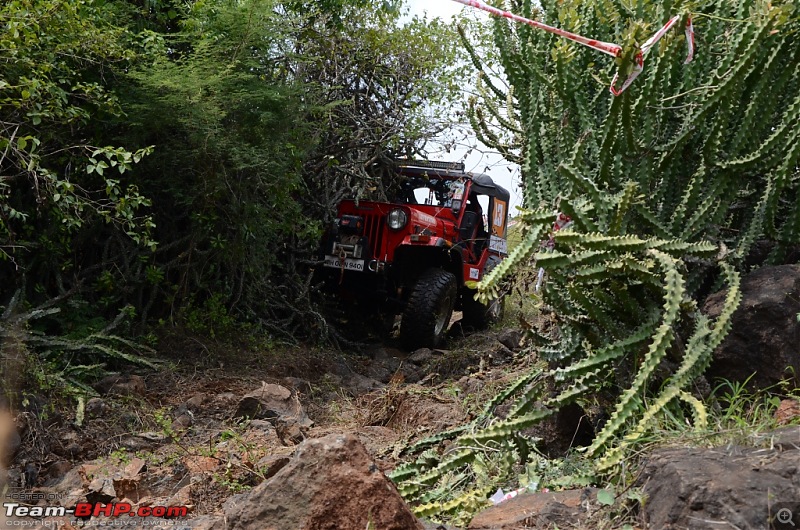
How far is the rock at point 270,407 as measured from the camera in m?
5.34

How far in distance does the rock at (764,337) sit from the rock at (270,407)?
2.66m

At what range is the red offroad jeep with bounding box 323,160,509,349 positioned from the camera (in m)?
8.52

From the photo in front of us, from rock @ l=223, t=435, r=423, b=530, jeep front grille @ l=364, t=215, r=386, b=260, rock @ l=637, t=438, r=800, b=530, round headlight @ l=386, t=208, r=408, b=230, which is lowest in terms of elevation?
rock @ l=223, t=435, r=423, b=530

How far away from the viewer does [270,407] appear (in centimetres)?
541

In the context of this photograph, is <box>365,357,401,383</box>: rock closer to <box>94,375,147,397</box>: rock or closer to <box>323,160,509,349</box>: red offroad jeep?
<box>323,160,509,349</box>: red offroad jeep

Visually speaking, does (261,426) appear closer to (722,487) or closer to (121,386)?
(121,386)

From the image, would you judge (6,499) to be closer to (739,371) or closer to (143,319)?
(143,319)

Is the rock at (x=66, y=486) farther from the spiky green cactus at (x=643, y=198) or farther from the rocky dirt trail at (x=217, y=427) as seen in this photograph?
the spiky green cactus at (x=643, y=198)

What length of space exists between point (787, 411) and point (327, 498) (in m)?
1.99

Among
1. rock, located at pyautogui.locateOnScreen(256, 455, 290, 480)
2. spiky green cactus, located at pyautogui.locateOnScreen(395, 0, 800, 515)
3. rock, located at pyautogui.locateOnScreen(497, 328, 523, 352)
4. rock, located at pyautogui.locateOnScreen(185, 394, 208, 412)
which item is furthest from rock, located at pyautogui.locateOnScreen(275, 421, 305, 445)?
rock, located at pyautogui.locateOnScreen(497, 328, 523, 352)

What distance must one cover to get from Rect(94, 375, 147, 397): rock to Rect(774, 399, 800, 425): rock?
4.03m

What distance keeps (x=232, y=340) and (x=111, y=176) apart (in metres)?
1.87

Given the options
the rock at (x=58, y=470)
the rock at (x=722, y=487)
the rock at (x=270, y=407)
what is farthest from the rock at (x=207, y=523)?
the rock at (x=270, y=407)
